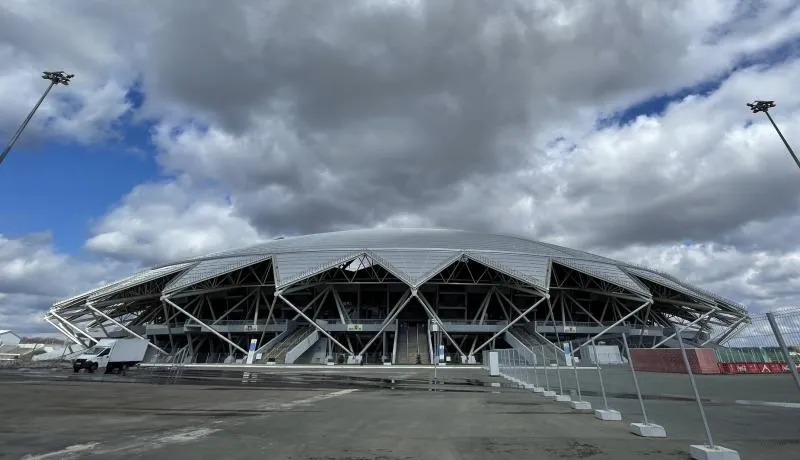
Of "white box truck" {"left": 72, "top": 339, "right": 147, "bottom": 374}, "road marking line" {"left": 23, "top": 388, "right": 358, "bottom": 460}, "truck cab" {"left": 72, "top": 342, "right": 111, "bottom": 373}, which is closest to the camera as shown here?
"road marking line" {"left": 23, "top": 388, "right": 358, "bottom": 460}

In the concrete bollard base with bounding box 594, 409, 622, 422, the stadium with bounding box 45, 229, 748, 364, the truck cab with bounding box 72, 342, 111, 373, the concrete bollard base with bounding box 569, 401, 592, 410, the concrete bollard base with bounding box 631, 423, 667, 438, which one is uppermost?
the stadium with bounding box 45, 229, 748, 364

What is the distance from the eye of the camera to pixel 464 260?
5756 centimetres

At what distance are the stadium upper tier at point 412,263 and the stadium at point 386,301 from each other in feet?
0.79

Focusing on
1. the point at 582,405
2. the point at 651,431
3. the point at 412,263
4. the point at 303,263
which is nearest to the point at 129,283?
the point at 303,263

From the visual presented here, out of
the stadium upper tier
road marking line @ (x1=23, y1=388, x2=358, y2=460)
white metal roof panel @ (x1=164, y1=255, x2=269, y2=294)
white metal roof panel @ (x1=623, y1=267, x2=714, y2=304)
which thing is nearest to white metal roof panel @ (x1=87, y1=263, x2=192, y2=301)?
the stadium upper tier

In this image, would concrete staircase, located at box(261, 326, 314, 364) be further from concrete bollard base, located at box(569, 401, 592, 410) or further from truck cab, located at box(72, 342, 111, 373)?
concrete bollard base, located at box(569, 401, 592, 410)

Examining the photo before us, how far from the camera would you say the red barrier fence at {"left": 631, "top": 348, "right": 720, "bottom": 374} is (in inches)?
1184

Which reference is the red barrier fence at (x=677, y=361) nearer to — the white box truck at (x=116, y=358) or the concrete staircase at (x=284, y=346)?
the concrete staircase at (x=284, y=346)

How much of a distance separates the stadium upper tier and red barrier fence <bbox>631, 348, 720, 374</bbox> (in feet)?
66.0

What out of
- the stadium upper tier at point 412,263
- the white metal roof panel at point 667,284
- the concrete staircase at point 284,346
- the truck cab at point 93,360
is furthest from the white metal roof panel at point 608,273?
the truck cab at point 93,360

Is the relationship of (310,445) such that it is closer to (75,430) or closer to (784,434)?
(75,430)

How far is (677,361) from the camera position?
30.5 metres

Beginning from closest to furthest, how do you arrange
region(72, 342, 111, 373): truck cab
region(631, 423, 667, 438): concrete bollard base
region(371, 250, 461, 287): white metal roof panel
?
region(631, 423, 667, 438): concrete bollard base → region(72, 342, 111, 373): truck cab → region(371, 250, 461, 287): white metal roof panel

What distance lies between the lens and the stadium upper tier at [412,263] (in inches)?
2179
